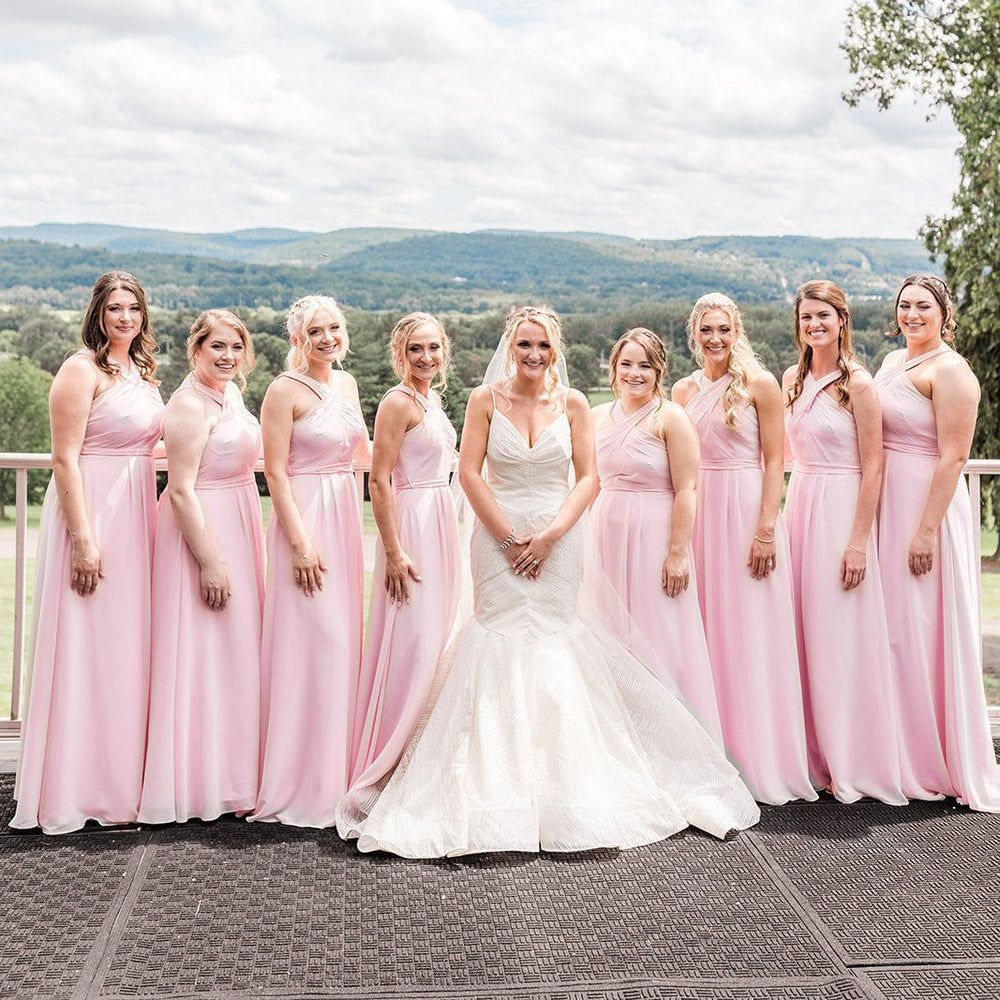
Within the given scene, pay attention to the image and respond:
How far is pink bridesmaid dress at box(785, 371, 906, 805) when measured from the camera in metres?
3.82

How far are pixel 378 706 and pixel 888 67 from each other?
15.7 metres

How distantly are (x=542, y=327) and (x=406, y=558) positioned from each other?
35.7 inches

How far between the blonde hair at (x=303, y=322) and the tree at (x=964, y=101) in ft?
41.1

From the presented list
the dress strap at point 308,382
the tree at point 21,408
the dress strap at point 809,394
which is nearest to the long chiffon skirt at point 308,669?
the dress strap at point 308,382

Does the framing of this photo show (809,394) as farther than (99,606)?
Yes

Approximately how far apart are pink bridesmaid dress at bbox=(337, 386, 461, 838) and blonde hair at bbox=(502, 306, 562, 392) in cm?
34

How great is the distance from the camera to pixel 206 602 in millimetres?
3598

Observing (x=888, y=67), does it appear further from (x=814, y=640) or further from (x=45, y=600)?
(x=45, y=600)

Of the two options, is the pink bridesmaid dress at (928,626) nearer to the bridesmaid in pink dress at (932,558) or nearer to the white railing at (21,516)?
the bridesmaid in pink dress at (932,558)

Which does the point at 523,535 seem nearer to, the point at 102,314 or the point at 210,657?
the point at 210,657

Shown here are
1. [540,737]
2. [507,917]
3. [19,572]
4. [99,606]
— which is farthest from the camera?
[19,572]

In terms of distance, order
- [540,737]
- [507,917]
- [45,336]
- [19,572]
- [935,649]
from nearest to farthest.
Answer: [507,917], [540,737], [935,649], [19,572], [45,336]

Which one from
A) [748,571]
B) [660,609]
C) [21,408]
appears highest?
[748,571]

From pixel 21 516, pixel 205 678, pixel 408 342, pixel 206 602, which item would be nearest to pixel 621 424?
pixel 408 342
